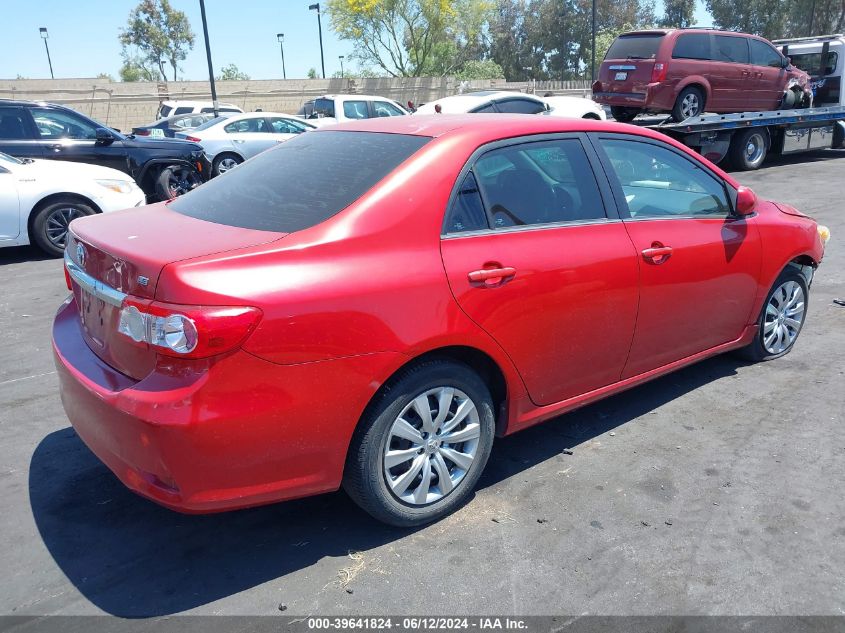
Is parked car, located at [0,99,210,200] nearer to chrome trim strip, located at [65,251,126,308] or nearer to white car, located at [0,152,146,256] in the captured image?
white car, located at [0,152,146,256]

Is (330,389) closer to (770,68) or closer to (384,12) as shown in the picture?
(770,68)

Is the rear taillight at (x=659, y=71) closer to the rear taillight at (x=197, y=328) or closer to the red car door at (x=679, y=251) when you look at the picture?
the red car door at (x=679, y=251)

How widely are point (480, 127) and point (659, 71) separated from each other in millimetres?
11171

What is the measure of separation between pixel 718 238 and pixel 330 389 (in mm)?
2624

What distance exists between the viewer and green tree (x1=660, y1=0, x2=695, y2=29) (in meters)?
59.2

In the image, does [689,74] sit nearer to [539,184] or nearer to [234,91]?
[539,184]

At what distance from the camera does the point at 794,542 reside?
3.04 metres

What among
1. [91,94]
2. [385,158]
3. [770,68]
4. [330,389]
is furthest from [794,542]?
[91,94]

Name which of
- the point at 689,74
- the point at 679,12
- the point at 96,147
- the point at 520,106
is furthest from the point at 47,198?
the point at 679,12

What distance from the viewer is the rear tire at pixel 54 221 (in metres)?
8.39

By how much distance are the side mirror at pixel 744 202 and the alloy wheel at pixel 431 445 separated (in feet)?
7.43

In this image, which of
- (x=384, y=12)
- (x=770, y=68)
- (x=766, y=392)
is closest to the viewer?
(x=766, y=392)

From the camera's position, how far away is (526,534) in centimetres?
312

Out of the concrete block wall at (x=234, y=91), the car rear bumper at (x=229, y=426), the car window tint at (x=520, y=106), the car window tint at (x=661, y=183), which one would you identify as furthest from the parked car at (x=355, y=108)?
the concrete block wall at (x=234, y=91)
